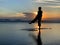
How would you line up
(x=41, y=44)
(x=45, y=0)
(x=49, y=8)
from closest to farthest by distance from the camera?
(x=41, y=44) < (x=45, y=0) < (x=49, y=8)

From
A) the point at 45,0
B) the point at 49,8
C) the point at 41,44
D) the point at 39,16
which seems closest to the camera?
the point at 41,44

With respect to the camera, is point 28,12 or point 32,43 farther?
point 28,12

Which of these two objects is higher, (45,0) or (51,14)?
(45,0)

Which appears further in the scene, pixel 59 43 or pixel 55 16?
pixel 55 16

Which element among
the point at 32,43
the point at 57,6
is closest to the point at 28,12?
the point at 57,6

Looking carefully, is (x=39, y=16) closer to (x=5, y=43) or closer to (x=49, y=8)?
(x=5, y=43)

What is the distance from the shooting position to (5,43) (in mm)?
3332

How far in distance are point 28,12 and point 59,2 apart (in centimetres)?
99

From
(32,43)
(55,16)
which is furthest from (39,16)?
(55,16)

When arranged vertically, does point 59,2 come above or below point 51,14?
above

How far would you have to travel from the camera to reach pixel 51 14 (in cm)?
600

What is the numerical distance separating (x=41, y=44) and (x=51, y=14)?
114 inches

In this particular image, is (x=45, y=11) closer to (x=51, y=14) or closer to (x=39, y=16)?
(x=51, y=14)

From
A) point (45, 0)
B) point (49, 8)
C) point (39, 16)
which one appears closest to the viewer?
point (39, 16)
